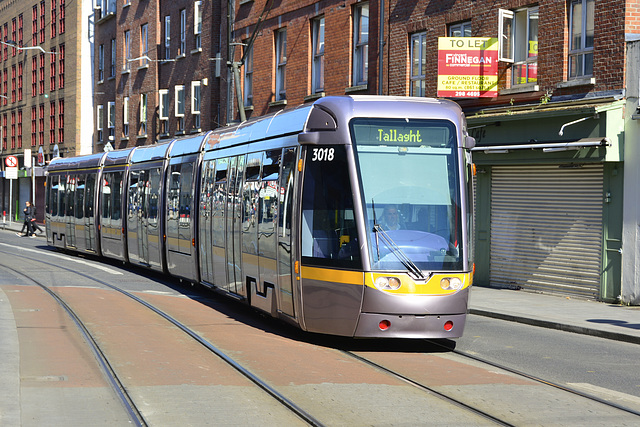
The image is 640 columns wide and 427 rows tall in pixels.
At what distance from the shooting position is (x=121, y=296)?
16672mm

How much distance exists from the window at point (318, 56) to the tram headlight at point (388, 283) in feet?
57.9

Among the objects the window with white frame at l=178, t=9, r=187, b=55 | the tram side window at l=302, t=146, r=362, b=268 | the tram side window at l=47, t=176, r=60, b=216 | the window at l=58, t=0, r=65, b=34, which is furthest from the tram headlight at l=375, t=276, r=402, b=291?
the window at l=58, t=0, r=65, b=34

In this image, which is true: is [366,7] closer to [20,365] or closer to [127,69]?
[20,365]

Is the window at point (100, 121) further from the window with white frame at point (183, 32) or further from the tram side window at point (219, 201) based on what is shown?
the tram side window at point (219, 201)

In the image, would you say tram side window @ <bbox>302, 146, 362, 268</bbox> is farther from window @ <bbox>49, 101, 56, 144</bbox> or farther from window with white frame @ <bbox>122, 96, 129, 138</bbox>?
window @ <bbox>49, 101, 56, 144</bbox>

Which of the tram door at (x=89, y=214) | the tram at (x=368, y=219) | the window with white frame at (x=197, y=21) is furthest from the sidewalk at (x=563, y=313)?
the window with white frame at (x=197, y=21)

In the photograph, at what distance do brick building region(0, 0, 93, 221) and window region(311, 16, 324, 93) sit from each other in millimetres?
23851

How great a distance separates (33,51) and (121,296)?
4778 cm

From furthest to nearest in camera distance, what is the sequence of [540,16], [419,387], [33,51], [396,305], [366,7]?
[33,51] → [366,7] → [540,16] → [396,305] → [419,387]

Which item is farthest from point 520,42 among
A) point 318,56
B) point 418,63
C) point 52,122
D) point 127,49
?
point 52,122

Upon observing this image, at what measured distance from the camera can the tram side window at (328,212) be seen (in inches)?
417

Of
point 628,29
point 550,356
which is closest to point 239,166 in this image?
point 550,356

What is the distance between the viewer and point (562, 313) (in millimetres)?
15758

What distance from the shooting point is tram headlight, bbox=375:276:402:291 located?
1042 cm
